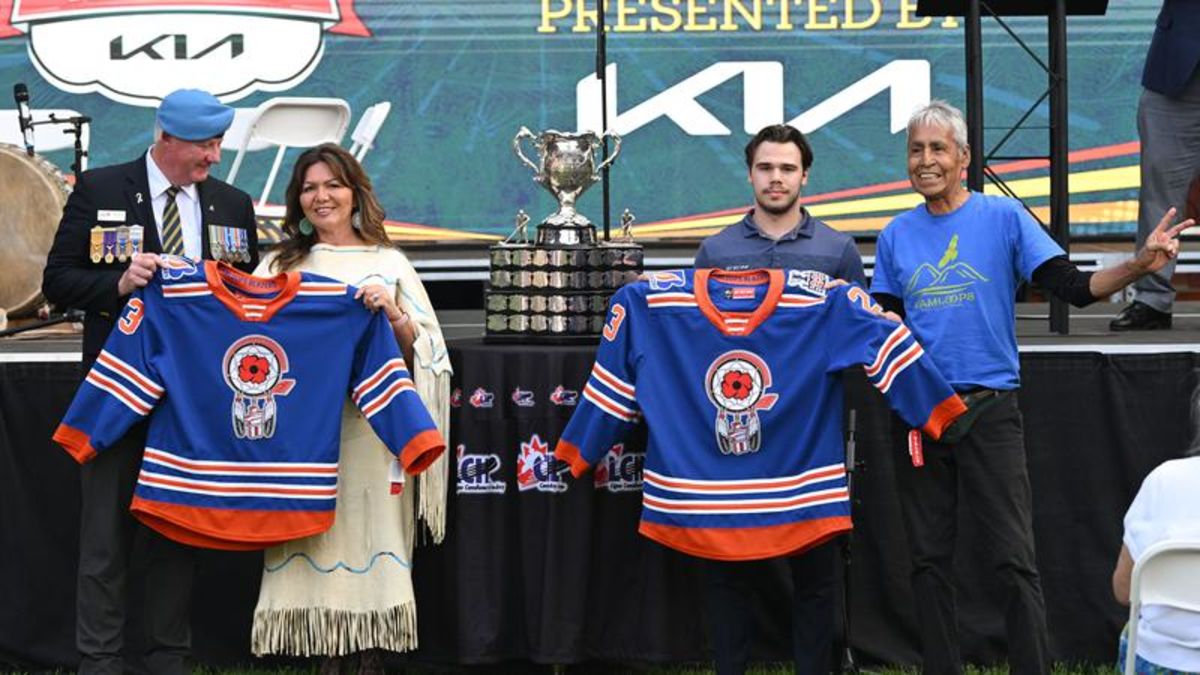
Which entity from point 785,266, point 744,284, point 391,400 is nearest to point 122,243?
point 391,400

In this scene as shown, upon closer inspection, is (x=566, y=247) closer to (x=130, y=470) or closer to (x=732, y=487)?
(x=732, y=487)

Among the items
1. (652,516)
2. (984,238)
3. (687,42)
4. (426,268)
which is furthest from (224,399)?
(687,42)

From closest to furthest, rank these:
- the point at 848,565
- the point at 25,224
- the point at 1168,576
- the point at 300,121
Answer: the point at 1168,576 → the point at 848,565 → the point at 25,224 → the point at 300,121

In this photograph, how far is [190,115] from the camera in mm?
4578

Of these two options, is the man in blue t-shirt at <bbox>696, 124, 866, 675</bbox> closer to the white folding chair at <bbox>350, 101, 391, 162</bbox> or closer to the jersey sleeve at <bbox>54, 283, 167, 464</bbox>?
the jersey sleeve at <bbox>54, 283, 167, 464</bbox>

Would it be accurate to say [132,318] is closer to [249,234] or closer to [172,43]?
[249,234]

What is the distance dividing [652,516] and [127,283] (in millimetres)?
1491

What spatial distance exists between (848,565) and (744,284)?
0.91 meters

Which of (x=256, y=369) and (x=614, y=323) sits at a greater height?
(x=614, y=323)

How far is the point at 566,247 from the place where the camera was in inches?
203

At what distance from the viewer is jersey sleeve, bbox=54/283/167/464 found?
461 centimetres

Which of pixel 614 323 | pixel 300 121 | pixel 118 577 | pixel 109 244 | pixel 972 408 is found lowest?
pixel 118 577

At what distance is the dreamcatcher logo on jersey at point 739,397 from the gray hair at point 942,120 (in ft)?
2.41

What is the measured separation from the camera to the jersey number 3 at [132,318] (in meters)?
4.66
